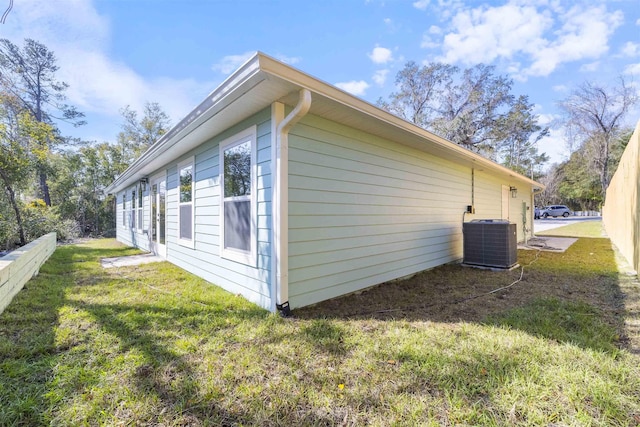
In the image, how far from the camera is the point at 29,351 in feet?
7.04

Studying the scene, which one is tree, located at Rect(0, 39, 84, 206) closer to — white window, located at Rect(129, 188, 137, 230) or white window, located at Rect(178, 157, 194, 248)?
white window, located at Rect(129, 188, 137, 230)

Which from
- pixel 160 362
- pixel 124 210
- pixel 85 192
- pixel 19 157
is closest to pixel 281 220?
pixel 160 362

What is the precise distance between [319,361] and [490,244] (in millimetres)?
4662

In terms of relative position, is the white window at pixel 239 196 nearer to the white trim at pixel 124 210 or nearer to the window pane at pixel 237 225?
the window pane at pixel 237 225

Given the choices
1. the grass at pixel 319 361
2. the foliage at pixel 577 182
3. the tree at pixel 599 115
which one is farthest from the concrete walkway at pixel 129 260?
the foliage at pixel 577 182

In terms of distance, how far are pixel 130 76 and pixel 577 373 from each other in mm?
14603

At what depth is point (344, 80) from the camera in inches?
410

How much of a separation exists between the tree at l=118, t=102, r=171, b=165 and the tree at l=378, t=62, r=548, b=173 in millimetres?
15899

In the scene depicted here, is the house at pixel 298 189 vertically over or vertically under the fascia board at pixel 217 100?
under

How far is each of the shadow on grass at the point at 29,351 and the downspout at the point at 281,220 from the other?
68.2 inches

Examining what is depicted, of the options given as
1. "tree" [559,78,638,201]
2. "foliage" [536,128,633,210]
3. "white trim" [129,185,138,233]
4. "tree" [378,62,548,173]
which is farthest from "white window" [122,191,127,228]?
"foliage" [536,128,633,210]

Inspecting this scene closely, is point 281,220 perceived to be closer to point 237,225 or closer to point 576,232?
point 237,225

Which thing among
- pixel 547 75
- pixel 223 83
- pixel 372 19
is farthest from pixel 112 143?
pixel 547 75

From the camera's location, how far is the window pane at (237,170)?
3486mm
